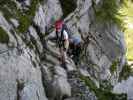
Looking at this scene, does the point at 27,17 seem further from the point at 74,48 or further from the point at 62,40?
the point at 74,48

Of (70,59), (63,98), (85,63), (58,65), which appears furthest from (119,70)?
(63,98)

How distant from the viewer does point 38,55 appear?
18.4 metres

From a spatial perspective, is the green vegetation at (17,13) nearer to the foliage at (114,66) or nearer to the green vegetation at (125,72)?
the foliage at (114,66)

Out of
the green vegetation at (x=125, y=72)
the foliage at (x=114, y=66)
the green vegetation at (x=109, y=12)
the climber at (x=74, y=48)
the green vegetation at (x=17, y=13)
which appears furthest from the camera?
the green vegetation at (x=125, y=72)

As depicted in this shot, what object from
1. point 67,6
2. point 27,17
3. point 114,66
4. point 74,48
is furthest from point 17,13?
point 114,66

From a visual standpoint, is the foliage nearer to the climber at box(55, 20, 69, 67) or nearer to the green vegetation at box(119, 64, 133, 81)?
the green vegetation at box(119, 64, 133, 81)

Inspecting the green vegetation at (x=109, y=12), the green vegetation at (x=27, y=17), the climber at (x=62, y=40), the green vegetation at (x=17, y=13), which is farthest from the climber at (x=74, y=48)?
the green vegetation at (x=109, y=12)

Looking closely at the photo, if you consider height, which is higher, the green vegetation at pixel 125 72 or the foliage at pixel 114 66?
the foliage at pixel 114 66

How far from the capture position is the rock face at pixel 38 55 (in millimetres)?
14930

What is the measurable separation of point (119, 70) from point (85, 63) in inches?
283

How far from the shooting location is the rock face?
14930 millimetres

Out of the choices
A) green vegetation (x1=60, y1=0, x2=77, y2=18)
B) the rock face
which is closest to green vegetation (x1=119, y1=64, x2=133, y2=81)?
the rock face

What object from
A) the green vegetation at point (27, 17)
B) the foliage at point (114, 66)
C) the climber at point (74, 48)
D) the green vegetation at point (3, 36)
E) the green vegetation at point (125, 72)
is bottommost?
the green vegetation at point (125, 72)

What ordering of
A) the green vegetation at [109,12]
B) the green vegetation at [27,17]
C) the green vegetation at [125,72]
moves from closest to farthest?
the green vegetation at [27,17], the green vegetation at [109,12], the green vegetation at [125,72]
